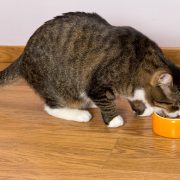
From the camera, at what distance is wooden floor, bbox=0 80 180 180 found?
56.2 inches

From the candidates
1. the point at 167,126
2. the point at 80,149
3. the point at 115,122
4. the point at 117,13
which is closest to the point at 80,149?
the point at 80,149

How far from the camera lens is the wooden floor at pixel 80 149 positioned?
4.69ft

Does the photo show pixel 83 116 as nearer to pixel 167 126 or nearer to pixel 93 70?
pixel 93 70

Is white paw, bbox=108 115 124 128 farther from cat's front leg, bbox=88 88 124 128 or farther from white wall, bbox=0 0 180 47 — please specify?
white wall, bbox=0 0 180 47

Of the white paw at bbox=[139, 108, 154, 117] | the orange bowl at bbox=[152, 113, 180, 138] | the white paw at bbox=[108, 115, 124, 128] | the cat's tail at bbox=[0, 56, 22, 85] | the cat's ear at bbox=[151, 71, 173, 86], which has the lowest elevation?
the white paw at bbox=[139, 108, 154, 117]

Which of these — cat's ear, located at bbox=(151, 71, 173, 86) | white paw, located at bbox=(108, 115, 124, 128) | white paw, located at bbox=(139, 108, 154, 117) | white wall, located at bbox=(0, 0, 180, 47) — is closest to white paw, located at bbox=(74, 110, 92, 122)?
white paw, located at bbox=(108, 115, 124, 128)

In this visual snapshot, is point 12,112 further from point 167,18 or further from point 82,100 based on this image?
point 167,18

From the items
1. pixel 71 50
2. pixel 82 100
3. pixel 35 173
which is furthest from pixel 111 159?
pixel 71 50

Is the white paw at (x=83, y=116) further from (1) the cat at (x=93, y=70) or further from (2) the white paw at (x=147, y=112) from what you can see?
(2) the white paw at (x=147, y=112)

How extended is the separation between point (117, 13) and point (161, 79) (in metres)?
0.81

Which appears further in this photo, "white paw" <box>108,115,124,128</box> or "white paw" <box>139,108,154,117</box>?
"white paw" <box>139,108,154,117</box>

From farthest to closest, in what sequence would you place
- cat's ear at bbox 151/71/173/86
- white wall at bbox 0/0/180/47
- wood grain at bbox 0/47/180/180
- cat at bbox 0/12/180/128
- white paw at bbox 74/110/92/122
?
white wall at bbox 0/0/180/47, white paw at bbox 74/110/92/122, cat at bbox 0/12/180/128, cat's ear at bbox 151/71/173/86, wood grain at bbox 0/47/180/180

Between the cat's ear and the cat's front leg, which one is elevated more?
the cat's ear

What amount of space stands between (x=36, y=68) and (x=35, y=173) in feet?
1.81
